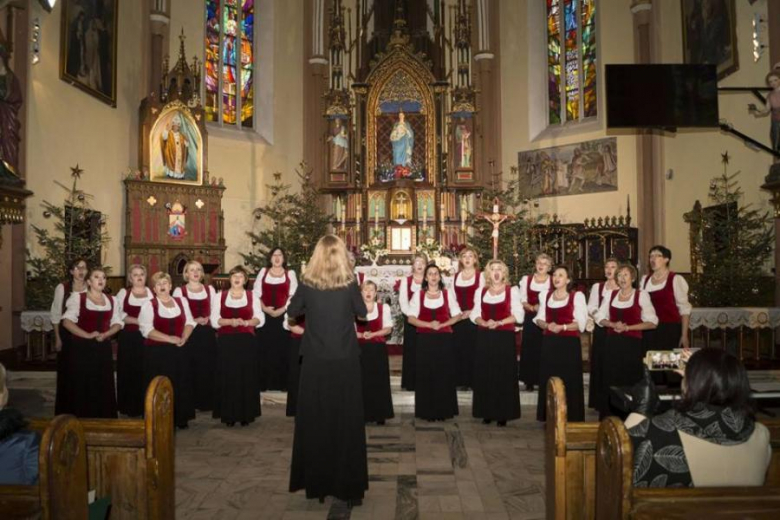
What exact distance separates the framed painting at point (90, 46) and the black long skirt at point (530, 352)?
31.8ft

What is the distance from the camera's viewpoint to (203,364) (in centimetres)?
680

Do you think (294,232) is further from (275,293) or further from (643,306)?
→ (643,306)

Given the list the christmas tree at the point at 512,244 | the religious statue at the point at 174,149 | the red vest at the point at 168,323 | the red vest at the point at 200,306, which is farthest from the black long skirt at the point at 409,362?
the religious statue at the point at 174,149

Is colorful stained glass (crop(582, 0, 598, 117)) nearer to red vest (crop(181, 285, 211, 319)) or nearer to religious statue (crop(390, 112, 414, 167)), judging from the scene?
religious statue (crop(390, 112, 414, 167))

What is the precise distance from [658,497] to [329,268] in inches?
94.3

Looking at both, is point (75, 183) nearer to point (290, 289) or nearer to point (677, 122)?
point (290, 289)

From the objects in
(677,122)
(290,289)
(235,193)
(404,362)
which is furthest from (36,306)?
(677,122)

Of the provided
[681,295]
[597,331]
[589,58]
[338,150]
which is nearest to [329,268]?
[597,331]

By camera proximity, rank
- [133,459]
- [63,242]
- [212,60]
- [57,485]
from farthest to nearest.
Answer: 1. [212,60]
2. [63,242]
3. [133,459]
4. [57,485]

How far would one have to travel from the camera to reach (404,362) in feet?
25.1

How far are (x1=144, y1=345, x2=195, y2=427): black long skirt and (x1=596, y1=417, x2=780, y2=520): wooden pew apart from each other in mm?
4572

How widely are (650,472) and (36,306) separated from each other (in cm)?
1002

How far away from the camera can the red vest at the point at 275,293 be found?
7199 millimetres

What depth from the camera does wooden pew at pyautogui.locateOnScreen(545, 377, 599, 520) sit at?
309 centimetres
